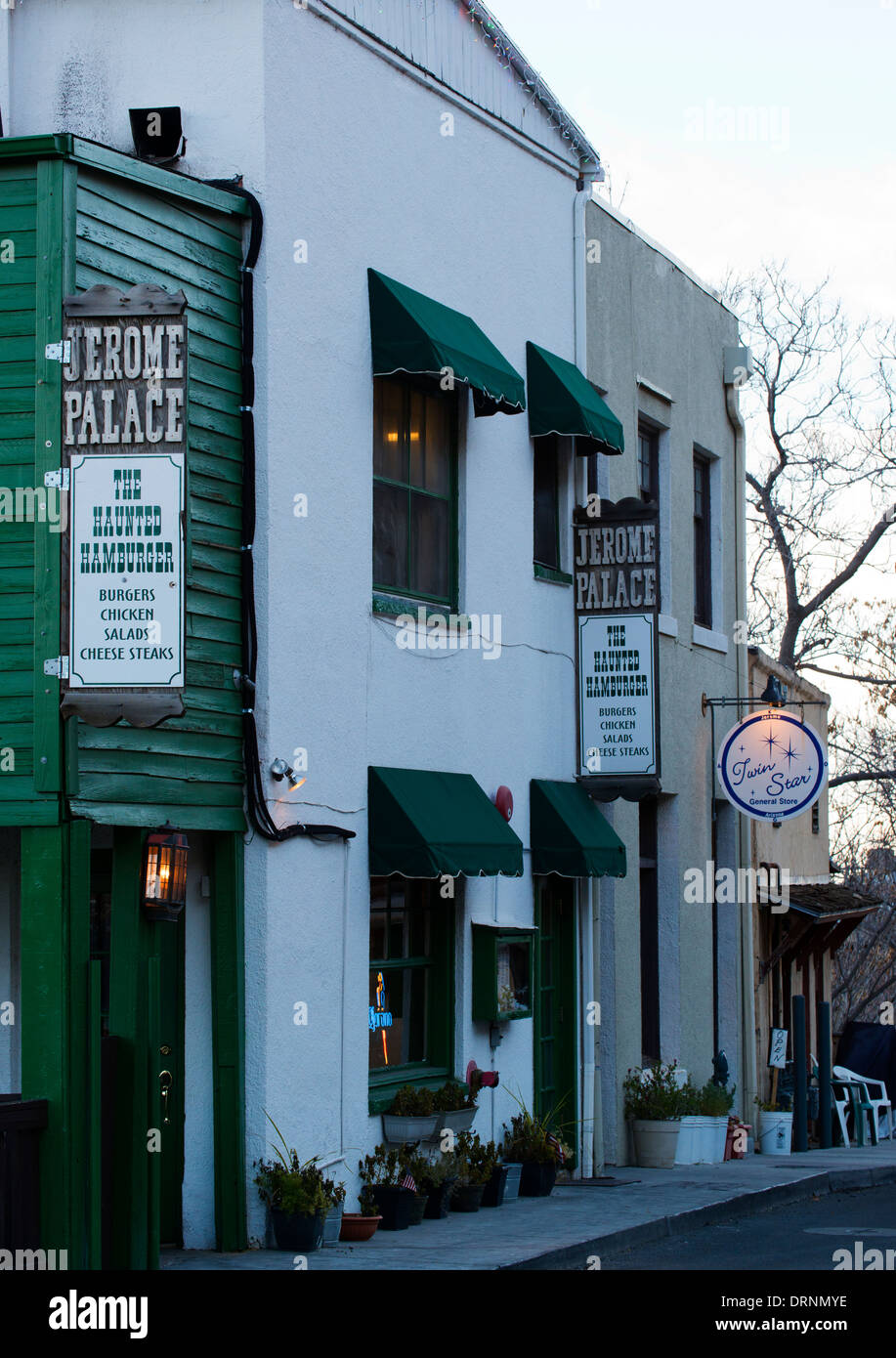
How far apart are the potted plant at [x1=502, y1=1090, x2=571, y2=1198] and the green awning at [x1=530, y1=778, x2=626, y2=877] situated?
172 centimetres

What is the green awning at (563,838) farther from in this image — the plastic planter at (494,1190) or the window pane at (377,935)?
the plastic planter at (494,1190)

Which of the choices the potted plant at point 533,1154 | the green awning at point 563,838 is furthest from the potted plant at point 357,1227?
the green awning at point 563,838

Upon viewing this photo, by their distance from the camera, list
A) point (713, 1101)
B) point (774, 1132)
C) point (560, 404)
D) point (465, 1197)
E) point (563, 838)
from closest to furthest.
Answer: point (465, 1197) < point (563, 838) < point (560, 404) < point (713, 1101) < point (774, 1132)

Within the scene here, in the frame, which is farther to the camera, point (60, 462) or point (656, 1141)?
point (656, 1141)

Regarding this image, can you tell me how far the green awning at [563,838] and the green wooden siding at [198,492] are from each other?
3.96 m

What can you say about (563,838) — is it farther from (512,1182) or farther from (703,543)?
(703,543)

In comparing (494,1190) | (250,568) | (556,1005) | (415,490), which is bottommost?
(494,1190)

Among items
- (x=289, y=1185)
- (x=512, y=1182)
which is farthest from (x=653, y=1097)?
(x=289, y=1185)

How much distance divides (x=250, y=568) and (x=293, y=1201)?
352 cm

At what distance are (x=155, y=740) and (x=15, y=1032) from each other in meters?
1.84

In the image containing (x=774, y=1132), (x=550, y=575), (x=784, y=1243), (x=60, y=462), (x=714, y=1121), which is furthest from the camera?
(x=774, y=1132)

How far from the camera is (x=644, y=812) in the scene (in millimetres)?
17828

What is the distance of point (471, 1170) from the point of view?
1297 centimetres

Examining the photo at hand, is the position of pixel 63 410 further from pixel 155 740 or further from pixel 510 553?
pixel 510 553
